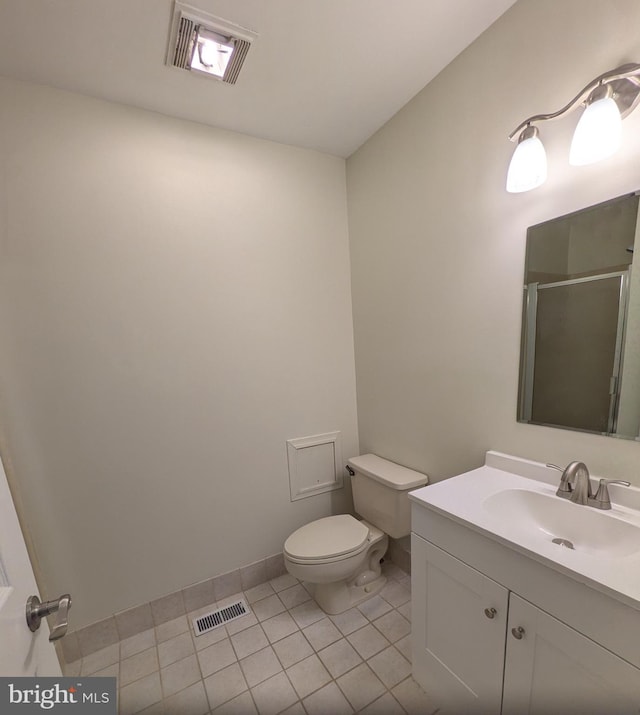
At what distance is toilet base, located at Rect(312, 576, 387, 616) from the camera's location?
1611 mm

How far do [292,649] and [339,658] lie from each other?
0.71ft

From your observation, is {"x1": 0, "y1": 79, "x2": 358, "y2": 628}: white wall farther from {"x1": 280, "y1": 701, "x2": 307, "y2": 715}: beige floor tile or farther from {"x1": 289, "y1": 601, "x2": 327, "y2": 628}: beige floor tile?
{"x1": 280, "y1": 701, "x2": 307, "y2": 715}: beige floor tile

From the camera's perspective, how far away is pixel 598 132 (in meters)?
0.87

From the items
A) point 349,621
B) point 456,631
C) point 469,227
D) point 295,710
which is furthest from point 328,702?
point 469,227

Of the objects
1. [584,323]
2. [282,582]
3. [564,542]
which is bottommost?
[282,582]

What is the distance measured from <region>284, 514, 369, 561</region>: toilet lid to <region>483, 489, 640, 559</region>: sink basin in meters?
0.74

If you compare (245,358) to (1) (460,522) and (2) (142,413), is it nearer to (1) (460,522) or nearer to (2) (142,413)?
(2) (142,413)

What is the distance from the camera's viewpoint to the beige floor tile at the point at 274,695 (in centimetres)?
120

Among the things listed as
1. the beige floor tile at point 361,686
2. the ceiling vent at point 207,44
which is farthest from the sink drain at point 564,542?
the ceiling vent at point 207,44

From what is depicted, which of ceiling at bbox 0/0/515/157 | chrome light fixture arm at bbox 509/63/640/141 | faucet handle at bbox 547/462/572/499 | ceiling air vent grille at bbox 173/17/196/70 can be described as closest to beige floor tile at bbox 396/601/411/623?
faucet handle at bbox 547/462/572/499

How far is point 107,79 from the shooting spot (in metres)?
1.29

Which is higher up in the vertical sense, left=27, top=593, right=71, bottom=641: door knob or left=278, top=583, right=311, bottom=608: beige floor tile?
left=27, top=593, right=71, bottom=641: door knob

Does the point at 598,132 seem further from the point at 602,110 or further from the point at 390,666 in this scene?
the point at 390,666

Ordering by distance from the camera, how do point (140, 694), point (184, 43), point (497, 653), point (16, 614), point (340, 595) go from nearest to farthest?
point (16, 614) → point (497, 653) → point (184, 43) → point (140, 694) → point (340, 595)
